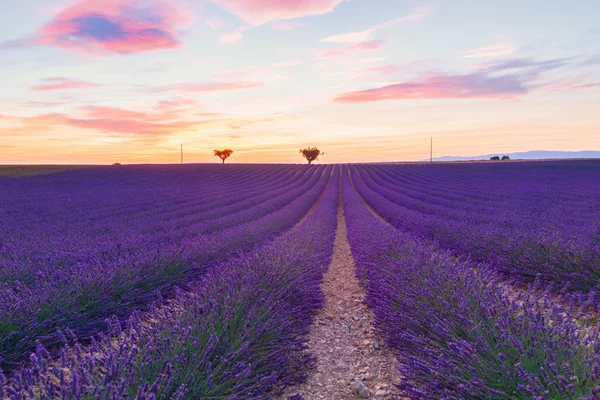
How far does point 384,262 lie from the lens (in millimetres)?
4758

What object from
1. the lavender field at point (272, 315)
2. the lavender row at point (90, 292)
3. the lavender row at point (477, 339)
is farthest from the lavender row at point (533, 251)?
the lavender row at point (90, 292)

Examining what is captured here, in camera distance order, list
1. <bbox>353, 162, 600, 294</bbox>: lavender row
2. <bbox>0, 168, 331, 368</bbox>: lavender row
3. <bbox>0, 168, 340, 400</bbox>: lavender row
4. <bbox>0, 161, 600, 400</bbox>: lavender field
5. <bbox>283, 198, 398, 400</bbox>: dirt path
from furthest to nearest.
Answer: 1. <bbox>353, 162, 600, 294</bbox>: lavender row
2. <bbox>0, 168, 331, 368</bbox>: lavender row
3. <bbox>283, 198, 398, 400</bbox>: dirt path
4. <bbox>0, 161, 600, 400</bbox>: lavender field
5. <bbox>0, 168, 340, 400</bbox>: lavender row

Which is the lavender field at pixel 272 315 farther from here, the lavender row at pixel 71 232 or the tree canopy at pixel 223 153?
the tree canopy at pixel 223 153

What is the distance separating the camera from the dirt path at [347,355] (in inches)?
101

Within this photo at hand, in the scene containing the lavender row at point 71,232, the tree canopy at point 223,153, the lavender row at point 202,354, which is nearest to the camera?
the lavender row at point 202,354

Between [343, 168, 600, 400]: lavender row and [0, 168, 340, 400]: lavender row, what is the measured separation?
86 centimetres

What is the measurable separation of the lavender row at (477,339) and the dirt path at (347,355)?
0.62 feet

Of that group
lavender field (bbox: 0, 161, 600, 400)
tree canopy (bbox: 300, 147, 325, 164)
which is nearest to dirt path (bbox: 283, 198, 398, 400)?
lavender field (bbox: 0, 161, 600, 400)

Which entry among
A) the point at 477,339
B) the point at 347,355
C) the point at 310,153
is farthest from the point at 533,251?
the point at 310,153

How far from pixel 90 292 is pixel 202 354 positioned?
7.79 feet

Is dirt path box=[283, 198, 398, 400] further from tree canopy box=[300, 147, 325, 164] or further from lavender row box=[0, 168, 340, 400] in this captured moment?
tree canopy box=[300, 147, 325, 164]

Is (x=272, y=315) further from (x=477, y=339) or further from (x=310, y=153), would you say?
(x=310, y=153)

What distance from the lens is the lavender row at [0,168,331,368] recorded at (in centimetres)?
292

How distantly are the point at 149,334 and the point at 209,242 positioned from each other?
390 centimetres
